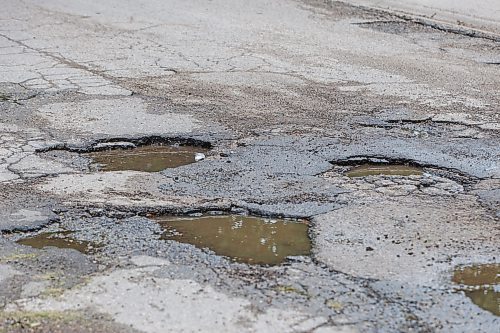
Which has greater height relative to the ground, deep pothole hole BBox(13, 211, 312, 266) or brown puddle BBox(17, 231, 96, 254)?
deep pothole hole BBox(13, 211, 312, 266)

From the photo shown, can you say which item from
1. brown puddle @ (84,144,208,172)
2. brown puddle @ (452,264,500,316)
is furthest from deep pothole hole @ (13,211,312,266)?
brown puddle @ (84,144,208,172)

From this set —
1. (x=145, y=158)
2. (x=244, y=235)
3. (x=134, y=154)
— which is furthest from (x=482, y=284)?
(x=134, y=154)

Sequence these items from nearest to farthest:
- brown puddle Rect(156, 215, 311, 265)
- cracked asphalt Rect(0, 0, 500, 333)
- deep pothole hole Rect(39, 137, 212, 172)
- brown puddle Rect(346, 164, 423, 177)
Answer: cracked asphalt Rect(0, 0, 500, 333) < brown puddle Rect(156, 215, 311, 265) < brown puddle Rect(346, 164, 423, 177) < deep pothole hole Rect(39, 137, 212, 172)

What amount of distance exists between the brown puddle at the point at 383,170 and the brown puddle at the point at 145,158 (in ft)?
3.68

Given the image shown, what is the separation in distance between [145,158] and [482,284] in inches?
105

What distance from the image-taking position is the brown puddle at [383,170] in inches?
222

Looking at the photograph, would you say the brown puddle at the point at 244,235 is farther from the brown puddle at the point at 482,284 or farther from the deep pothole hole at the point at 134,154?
the deep pothole hole at the point at 134,154

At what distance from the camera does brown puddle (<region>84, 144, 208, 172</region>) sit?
5.73 m

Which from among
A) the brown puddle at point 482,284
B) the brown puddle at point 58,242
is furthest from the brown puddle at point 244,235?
the brown puddle at point 482,284

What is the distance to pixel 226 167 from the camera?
18.6 ft

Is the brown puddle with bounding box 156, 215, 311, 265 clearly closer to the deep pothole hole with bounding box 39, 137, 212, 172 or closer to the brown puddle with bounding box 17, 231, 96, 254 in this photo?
the brown puddle with bounding box 17, 231, 96, 254

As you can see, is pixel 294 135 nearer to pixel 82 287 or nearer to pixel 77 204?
pixel 77 204

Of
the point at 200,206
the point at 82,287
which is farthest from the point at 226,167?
the point at 82,287

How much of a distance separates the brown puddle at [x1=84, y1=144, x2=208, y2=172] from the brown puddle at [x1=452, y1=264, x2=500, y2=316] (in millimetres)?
2275
